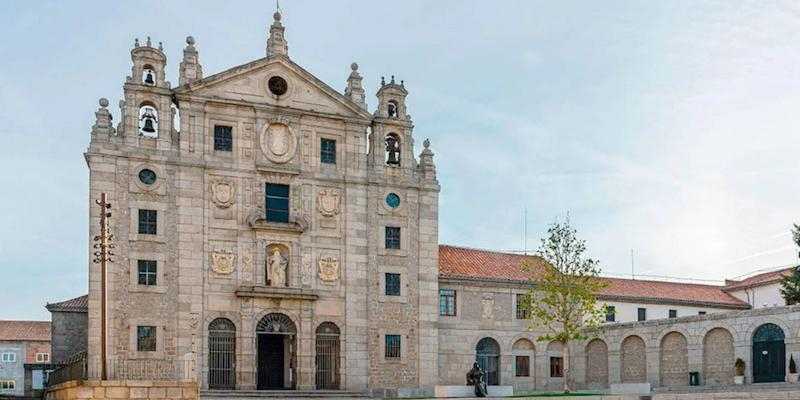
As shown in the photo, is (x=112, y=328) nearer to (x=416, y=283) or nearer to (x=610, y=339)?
(x=416, y=283)

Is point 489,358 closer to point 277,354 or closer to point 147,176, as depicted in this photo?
point 277,354

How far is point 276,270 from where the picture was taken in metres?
44.2

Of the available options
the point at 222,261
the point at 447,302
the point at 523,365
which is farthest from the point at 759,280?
the point at 222,261

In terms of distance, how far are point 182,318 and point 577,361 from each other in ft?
77.8

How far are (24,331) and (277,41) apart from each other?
48.7m

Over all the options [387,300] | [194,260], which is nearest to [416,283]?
[387,300]

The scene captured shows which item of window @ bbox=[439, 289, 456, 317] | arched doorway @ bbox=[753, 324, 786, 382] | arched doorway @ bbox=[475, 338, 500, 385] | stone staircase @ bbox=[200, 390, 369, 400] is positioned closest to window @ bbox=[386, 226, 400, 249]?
window @ bbox=[439, 289, 456, 317]

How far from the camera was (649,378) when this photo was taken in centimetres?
4803

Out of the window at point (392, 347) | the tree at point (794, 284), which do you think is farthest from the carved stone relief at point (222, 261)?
the tree at point (794, 284)

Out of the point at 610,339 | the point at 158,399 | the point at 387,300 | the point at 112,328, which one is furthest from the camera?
the point at 610,339

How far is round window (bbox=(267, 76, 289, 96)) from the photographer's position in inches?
1810

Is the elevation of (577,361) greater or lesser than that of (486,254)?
lesser

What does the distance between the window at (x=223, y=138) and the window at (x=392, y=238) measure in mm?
9287

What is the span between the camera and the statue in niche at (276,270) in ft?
145
